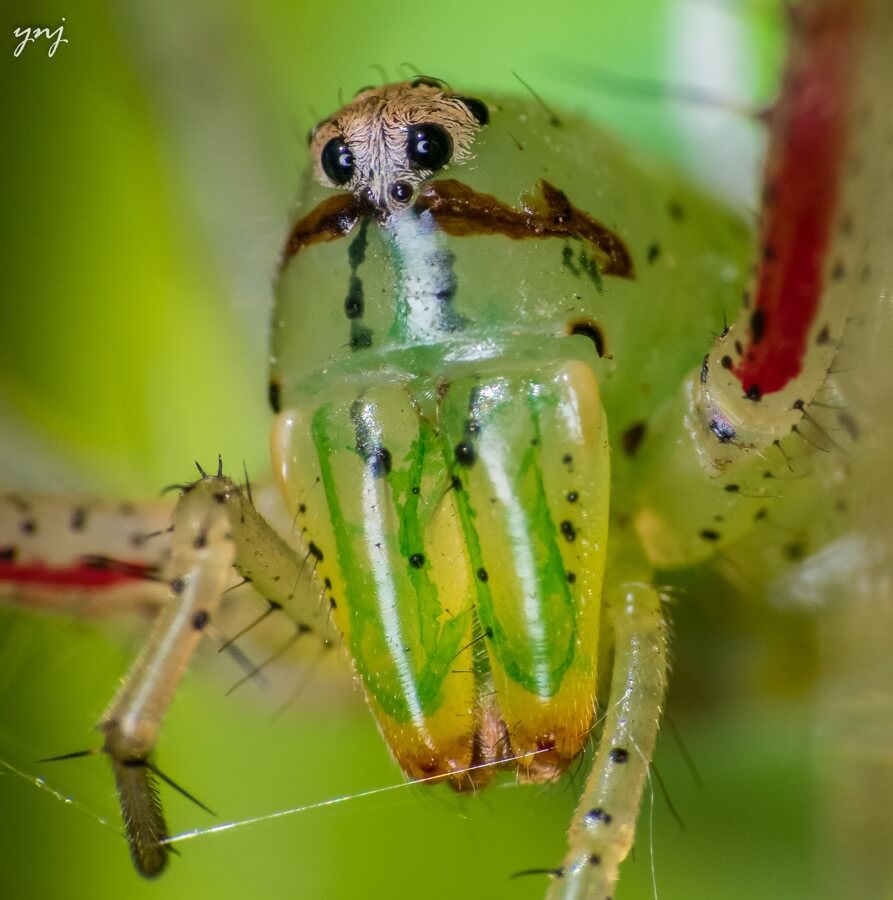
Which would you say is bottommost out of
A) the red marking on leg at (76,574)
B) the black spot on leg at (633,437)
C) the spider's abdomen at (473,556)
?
the spider's abdomen at (473,556)

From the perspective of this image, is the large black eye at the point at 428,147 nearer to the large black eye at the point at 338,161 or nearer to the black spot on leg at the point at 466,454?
the large black eye at the point at 338,161

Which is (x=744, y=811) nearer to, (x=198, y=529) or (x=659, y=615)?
(x=659, y=615)

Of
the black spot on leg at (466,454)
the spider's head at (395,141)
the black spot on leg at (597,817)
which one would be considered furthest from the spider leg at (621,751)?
the spider's head at (395,141)

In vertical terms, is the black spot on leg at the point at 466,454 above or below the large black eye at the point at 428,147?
below

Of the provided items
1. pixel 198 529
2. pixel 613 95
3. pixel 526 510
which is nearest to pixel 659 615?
pixel 526 510

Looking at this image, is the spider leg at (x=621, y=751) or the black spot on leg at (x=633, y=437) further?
the black spot on leg at (x=633, y=437)

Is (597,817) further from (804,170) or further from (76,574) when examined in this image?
(76,574)

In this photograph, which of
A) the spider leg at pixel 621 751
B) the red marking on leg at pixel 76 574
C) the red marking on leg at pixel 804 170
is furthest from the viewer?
the red marking on leg at pixel 76 574

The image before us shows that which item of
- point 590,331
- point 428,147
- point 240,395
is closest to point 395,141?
point 428,147
